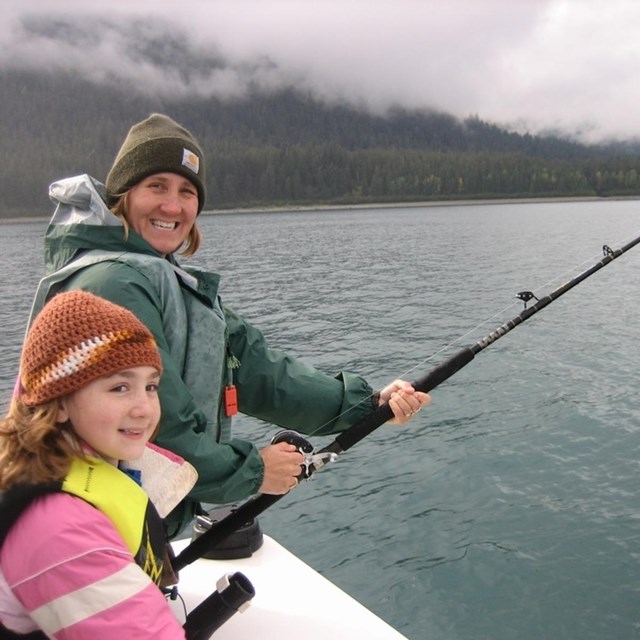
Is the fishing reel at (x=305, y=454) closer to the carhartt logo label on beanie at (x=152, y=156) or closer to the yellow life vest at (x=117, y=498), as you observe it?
the yellow life vest at (x=117, y=498)

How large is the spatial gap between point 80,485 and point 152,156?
69.6 inches

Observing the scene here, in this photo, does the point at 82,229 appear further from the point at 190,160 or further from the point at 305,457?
the point at 305,457

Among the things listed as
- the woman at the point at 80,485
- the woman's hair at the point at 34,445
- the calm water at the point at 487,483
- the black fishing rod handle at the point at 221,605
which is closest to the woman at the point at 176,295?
the black fishing rod handle at the point at 221,605

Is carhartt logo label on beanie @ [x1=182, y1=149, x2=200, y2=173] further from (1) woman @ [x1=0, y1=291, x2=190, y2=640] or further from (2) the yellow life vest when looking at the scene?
(2) the yellow life vest

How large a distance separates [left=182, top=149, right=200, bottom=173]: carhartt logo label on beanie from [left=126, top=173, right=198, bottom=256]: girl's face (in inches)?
2.9

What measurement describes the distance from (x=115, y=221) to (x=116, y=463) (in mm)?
1194

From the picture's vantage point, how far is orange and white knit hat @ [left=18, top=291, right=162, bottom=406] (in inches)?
80.2

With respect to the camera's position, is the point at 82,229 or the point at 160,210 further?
the point at 160,210

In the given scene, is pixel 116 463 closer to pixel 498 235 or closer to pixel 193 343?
pixel 193 343

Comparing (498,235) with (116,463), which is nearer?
(116,463)

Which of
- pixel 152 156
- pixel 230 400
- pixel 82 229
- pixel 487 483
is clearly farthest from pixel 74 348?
pixel 487 483

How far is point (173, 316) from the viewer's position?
114 inches

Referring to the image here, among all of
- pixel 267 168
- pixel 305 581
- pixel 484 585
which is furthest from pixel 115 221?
pixel 267 168

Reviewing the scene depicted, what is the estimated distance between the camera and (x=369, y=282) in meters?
30.8
